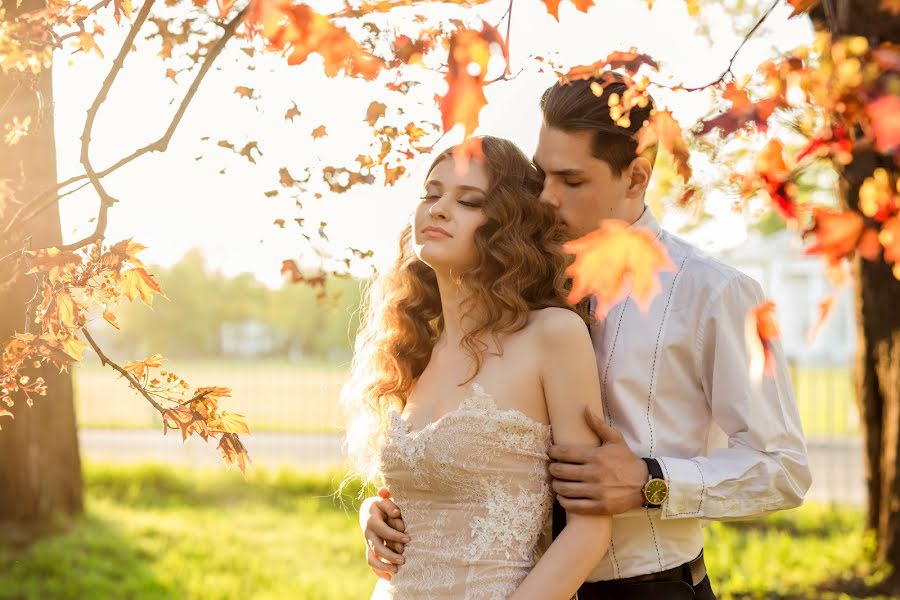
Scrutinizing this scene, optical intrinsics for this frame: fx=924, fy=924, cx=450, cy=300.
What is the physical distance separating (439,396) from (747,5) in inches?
209

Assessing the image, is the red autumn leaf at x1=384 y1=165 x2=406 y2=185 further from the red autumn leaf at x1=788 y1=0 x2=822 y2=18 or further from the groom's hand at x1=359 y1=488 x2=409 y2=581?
the red autumn leaf at x1=788 y1=0 x2=822 y2=18

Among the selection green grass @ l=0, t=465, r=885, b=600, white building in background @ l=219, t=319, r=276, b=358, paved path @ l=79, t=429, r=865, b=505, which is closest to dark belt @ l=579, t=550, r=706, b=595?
green grass @ l=0, t=465, r=885, b=600

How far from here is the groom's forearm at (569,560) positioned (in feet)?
6.90

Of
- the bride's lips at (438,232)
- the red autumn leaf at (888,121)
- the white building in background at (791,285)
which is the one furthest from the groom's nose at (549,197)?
the white building in background at (791,285)

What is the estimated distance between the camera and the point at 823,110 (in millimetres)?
1389

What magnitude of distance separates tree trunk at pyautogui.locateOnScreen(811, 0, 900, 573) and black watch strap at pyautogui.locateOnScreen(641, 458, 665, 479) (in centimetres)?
378

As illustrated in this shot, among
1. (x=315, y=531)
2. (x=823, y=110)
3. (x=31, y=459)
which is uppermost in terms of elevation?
(x=823, y=110)

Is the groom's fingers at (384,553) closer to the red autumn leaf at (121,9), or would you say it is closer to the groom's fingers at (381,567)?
the groom's fingers at (381,567)

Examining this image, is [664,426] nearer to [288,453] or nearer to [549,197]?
[549,197]

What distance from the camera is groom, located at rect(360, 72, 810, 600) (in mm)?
2158

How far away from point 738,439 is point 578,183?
2.57 ft

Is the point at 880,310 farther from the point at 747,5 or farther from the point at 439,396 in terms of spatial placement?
the point at 439,396

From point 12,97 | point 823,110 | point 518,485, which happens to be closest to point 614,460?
point 518,485

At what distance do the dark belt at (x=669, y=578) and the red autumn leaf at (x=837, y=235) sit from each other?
122cm
